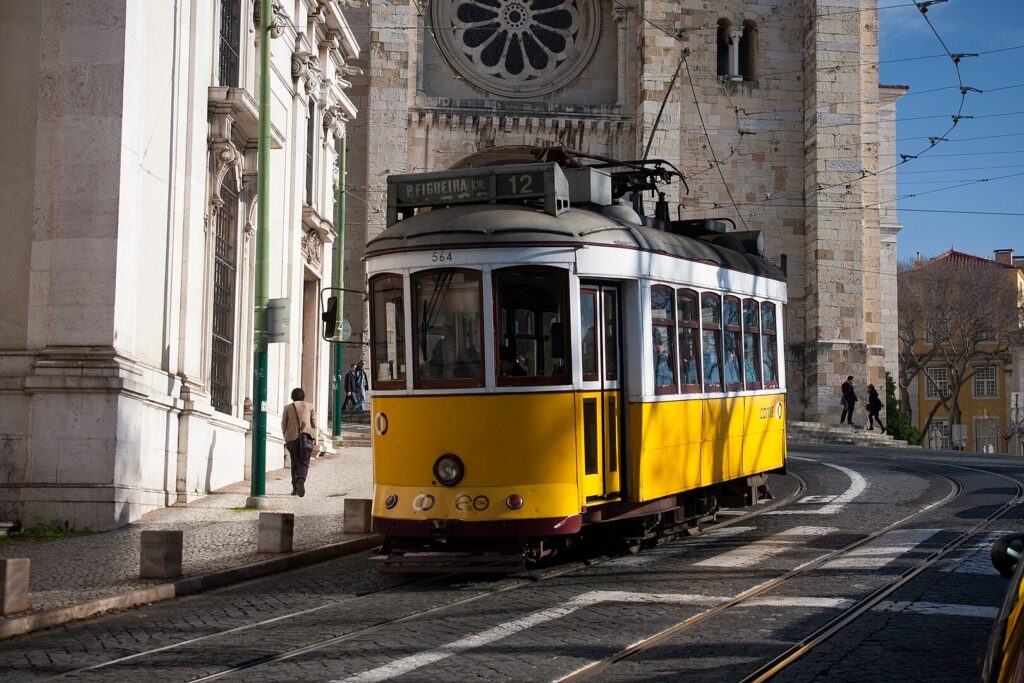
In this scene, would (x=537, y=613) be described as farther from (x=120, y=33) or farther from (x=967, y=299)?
(x=967, y=299)

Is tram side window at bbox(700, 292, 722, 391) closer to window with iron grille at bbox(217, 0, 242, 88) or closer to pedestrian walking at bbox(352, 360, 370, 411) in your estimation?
window with iron grille at bbox(217, 0, 242, 88)

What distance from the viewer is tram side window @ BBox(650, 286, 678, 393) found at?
462 inches

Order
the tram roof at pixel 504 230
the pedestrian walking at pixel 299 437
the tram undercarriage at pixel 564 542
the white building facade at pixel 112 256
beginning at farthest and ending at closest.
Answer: the pedestrian walking at pixel 299 437 < the white building facade at pixel 112 256 < the tram roof at pixel 504 230 < the tram undercarriage at pixel 564 542

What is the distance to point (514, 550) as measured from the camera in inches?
419

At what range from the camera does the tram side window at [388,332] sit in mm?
11055

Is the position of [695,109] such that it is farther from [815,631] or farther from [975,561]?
[815,631]

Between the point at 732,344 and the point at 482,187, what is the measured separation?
3.55 m

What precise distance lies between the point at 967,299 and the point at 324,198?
122 ft

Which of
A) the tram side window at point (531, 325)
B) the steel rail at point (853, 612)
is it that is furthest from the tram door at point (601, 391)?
the steel rail at point (853, 612)

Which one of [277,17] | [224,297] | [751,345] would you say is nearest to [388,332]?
[751,345]

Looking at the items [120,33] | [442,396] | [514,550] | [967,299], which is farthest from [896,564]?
[967,299]

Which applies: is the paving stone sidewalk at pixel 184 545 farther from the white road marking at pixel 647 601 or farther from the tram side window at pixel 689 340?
the tram side window at pixel 689 340

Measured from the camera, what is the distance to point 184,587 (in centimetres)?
1075

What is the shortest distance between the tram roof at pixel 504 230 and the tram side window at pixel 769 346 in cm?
316
